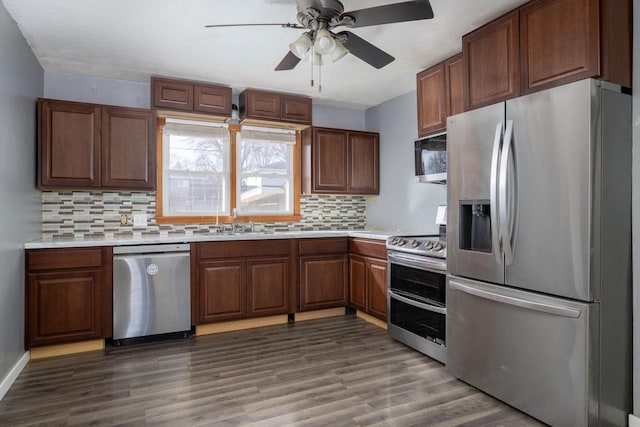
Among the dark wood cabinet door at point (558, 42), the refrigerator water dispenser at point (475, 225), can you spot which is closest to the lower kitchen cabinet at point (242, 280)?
the refrigerator water dispenser at point (475, 225)

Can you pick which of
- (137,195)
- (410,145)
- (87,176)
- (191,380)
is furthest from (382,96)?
(191,380)

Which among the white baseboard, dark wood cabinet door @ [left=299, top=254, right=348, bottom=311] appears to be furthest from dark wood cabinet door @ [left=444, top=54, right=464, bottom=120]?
the white baseboard

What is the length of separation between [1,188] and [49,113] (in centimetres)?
121

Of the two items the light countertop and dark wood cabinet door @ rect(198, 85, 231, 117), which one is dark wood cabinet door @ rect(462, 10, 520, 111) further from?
dark wood cabinet door @ rect(198, 85, 231, 117)

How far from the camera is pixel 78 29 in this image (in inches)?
111

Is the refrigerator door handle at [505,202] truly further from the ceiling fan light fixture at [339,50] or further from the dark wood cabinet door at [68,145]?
the dark wood cabinet door at [68,145]

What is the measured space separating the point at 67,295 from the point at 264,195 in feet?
7.17

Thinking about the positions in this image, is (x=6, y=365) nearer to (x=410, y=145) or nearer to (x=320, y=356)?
(x=320, y=356)

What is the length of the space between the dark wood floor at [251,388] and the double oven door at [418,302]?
0.11 m

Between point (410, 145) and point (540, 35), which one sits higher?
point (540, 35)

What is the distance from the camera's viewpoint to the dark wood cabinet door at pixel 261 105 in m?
4.11

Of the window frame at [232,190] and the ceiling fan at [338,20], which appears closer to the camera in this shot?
the ceiling fan at [338,20]

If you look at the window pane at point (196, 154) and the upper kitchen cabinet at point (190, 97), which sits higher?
the upper kitchen cabinet at point (190, 97)

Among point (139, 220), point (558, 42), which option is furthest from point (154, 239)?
point (558, 42)
